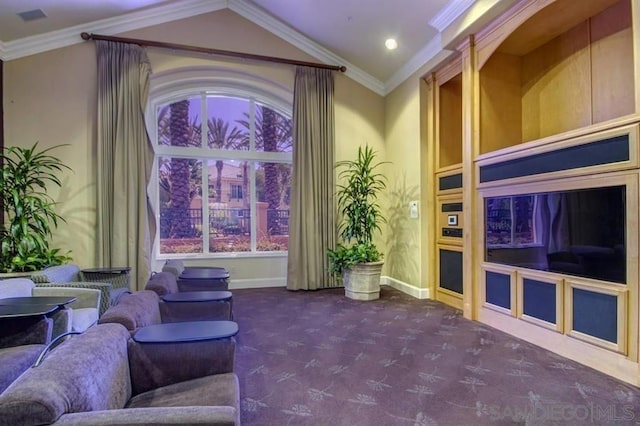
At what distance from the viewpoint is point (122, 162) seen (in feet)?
16.8

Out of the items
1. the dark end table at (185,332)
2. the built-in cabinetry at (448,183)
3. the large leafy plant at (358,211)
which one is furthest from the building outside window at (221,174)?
the dark end table at (185,332)

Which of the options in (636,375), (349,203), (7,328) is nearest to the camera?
(7,328)

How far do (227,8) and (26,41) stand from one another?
2.83 metres

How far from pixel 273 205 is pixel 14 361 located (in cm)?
455

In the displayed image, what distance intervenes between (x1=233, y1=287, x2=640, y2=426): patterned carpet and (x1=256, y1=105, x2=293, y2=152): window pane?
3.21 meters

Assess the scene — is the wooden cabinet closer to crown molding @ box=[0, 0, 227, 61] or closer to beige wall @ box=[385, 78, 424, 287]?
beige wall @ box=[385, 78, 424, 287]

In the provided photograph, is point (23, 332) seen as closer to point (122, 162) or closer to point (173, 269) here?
point (173, 269)

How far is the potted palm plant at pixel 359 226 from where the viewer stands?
207 inches

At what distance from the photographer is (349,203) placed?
6.13 meters

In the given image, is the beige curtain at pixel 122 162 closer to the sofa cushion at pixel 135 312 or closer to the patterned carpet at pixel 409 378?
the patterned carpet at pixel 409 378

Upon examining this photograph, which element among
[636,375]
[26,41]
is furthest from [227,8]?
[636,375]

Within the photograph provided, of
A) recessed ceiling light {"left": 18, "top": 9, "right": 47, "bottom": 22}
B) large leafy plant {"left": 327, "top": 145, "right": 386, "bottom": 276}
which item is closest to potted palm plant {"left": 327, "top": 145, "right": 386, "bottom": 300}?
large leafy plant {"left": 327, "top": 145, "right": 386, "bottom": 276}

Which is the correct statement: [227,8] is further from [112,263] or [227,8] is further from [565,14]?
[565,14]

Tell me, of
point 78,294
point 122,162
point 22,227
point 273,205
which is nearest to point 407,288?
point 273,205
